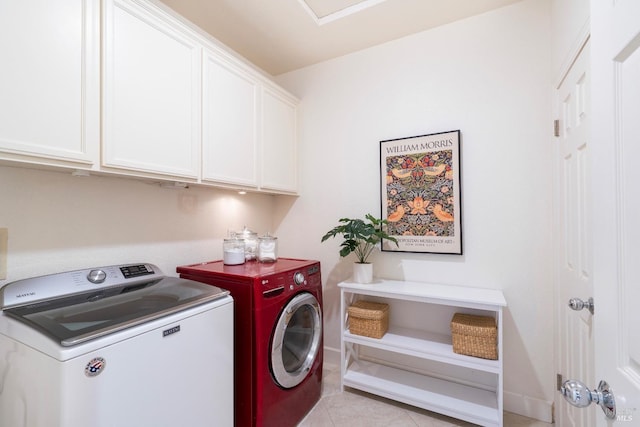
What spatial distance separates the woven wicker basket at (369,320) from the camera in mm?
1956

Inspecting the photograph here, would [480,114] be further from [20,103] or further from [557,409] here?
[20,103]

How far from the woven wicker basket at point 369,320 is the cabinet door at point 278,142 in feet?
3.78

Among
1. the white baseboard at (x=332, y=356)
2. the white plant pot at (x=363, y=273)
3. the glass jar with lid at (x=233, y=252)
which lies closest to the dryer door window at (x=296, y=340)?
the white plant pot at (x=363, y=273)

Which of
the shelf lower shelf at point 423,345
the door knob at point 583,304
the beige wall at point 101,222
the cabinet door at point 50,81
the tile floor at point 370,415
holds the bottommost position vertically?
the tile floor at point 370,415

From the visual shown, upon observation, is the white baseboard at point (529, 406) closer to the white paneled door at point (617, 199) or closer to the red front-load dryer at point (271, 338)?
the red front-load dryer at point (271, 338)

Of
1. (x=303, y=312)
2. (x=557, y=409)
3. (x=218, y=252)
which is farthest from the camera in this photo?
(x=218, y=252)

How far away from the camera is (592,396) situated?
604mm

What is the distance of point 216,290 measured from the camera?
1411 millimetres

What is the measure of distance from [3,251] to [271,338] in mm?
1271

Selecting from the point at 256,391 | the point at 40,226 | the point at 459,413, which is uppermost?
the point at 40,226

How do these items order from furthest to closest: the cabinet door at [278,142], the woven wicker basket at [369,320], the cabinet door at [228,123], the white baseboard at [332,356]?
1. the white baseboard at [332,356]
2. the cabinet door at [278,142]
3. the woven wicker basket at [369,320]
4. the cabinet door at [228,123]

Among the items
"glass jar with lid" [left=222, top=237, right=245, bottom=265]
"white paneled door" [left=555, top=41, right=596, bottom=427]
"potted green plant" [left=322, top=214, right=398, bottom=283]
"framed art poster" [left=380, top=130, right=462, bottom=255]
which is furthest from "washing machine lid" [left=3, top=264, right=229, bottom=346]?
"white paneled door" [left=555, top=41, right=596, bottom=427]

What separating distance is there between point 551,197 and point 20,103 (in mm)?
2640

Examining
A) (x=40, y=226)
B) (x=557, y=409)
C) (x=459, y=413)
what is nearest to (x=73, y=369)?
(x=40, y=226)
